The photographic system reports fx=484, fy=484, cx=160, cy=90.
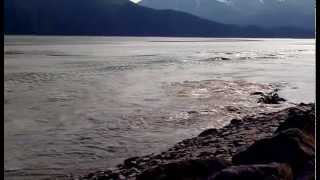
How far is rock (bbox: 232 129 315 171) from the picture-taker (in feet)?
24.7

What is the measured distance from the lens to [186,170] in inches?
262

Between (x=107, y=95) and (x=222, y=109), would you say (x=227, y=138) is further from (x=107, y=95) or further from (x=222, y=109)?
(x=107, y=95)

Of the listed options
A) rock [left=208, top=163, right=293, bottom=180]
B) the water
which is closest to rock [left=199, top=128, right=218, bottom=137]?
the water

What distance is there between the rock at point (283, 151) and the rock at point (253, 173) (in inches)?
54.5

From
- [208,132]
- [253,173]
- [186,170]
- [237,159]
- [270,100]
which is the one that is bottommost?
[270,100]

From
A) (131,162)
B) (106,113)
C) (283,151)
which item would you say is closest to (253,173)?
(283,151)

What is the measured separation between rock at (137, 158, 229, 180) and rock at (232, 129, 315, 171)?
1107mm

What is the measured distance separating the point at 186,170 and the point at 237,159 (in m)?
1.68

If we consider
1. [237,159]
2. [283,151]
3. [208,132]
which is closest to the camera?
[283,151]

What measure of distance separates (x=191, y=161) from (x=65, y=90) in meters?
17.9

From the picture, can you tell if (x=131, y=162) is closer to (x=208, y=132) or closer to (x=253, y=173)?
(x=208, y=132)

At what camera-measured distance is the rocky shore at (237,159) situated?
6.07m

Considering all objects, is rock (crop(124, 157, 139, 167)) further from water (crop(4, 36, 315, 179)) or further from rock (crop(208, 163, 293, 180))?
rock (crop(208, 163, 293, 180))

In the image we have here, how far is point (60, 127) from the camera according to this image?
14.7 m
